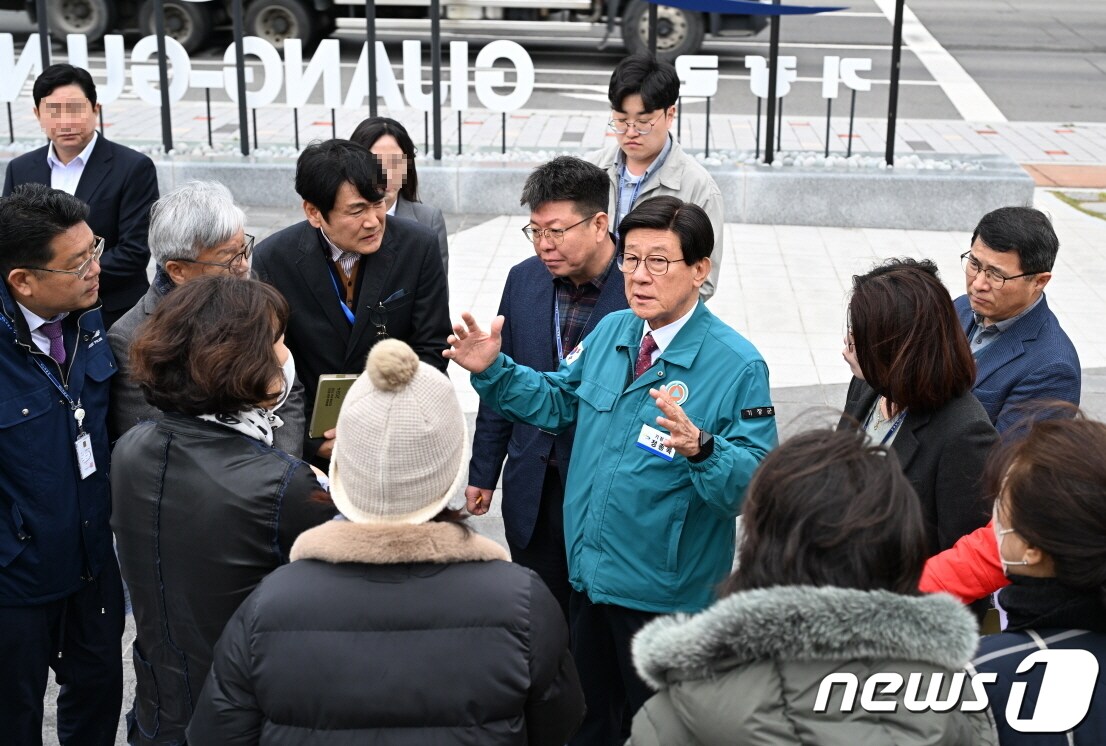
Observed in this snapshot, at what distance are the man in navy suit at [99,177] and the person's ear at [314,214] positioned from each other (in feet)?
4.80

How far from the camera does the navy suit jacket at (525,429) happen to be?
3.56m

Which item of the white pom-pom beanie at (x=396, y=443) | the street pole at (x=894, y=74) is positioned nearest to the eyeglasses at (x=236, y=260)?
the white pom-pom beanie at (x=396, y=443)

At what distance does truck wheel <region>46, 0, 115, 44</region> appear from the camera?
14730 millimetres

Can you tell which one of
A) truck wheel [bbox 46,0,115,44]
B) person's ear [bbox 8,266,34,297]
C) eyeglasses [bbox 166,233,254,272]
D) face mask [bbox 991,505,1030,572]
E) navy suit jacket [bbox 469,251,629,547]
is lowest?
navy suit jacket [bbox 469,251,629,547]

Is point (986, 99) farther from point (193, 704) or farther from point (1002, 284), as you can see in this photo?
point (193, 704)

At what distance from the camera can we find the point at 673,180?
4914 mm

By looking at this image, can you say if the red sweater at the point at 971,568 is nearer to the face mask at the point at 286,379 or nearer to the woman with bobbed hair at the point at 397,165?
the face mask at the point at 286,379

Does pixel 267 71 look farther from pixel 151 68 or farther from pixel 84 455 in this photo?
pixel 84 455

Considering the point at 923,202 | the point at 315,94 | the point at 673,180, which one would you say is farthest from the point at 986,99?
the point at 673,180

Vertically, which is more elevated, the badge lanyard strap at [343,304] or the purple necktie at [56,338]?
the purple necktie at [56,338]

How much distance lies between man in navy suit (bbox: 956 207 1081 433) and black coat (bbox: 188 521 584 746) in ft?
5.97

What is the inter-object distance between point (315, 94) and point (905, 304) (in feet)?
40.3

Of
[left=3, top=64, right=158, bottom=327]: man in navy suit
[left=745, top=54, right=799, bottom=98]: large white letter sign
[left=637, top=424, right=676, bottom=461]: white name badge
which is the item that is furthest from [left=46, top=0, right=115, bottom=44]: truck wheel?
[left=637, top=424, right=676, bottom=461]: white name badge

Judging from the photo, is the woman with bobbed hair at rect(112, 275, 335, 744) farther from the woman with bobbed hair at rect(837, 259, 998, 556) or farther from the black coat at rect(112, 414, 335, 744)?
the woman with bobbed hair at rect(837, 259, 998, 556)
